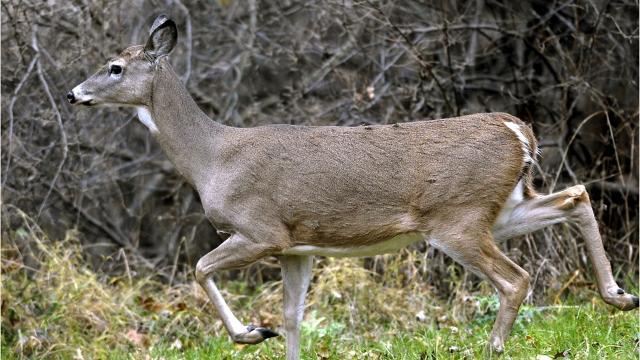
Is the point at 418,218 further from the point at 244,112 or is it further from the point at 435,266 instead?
the point at 244,112

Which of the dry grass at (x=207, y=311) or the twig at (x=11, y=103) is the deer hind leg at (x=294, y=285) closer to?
the dry grass at (x=207, y=311)

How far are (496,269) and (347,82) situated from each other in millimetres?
4289

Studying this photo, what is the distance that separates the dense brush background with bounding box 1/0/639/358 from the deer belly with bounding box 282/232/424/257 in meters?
2.54

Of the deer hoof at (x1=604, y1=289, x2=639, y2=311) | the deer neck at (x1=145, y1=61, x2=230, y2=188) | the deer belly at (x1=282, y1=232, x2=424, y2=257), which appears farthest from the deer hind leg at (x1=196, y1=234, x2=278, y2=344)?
the deer hoof at (x1=604, y1=289, x2=639, y2=311)

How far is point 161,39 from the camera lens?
21.1 ft

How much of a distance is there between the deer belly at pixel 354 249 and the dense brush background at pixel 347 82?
100 inches

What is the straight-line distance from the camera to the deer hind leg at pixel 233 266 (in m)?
5.88

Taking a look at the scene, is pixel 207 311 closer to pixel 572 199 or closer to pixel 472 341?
pixel 472 341

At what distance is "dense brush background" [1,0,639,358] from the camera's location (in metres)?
9.06

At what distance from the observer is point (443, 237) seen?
5699 millimetres

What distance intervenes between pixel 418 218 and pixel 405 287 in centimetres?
285

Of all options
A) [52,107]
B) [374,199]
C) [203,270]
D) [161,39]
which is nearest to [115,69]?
[161,39]

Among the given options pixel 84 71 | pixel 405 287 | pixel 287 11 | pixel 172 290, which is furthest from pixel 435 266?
pixel 84 71

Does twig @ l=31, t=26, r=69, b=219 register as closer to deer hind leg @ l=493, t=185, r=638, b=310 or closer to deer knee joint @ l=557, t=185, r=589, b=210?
deer hind leg @ l=493, t=185, r=638, b=310
